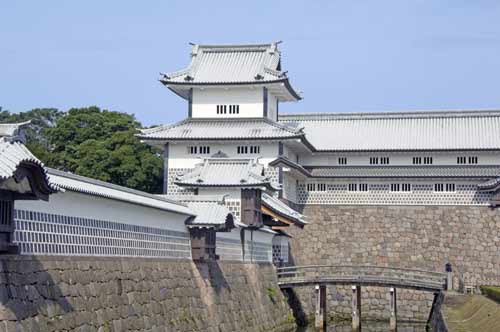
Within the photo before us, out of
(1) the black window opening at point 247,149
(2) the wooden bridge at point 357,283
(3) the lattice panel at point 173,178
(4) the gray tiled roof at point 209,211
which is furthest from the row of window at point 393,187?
(4) the gray tiled roof at point 209,211

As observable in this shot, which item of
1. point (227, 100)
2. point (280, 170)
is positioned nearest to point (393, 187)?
point (280, 170)

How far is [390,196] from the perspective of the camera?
51219 mm

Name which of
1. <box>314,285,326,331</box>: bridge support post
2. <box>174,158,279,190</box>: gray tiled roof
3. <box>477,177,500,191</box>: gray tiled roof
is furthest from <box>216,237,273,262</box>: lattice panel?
<box>477,177,500,191</box>: gray tiled roof

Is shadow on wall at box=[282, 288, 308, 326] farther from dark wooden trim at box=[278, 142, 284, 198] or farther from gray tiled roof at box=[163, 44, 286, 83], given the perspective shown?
gray tiled roof at box=[163, 44, 286, 83]

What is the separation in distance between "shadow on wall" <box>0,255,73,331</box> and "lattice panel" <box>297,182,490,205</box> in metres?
33.7

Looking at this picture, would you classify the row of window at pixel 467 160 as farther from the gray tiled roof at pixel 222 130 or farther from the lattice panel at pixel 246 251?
the lattice panel at pixel 246 251

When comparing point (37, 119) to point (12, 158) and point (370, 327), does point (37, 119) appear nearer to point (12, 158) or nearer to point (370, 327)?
point (370, 327)

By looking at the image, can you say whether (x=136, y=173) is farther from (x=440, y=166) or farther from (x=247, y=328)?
(x=247, y=328)

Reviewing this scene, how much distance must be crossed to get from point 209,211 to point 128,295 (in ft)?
26.8

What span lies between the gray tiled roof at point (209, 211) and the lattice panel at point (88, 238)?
1090 millimetres

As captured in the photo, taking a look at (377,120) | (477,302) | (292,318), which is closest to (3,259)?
(477,302)

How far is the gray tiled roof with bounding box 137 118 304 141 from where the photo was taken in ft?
158

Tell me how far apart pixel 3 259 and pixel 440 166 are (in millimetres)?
37705

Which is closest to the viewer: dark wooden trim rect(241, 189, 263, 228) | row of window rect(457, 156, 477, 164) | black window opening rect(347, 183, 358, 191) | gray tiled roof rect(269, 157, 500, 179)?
dark wooden trim rect(241, 189, 263, 228)
